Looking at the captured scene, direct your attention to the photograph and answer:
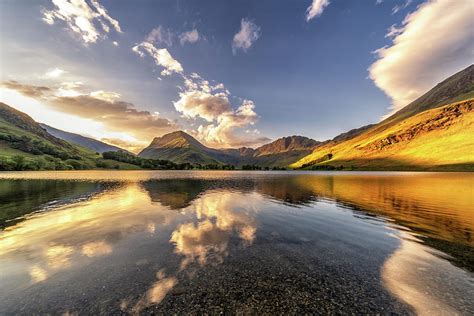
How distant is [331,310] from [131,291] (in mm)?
11164

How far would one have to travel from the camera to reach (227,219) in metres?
31.0

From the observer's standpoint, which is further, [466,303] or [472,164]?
[472,164]

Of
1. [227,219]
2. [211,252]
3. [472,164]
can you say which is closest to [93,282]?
[211,252]

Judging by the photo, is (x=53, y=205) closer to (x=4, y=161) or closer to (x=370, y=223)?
(x=370, y=223)

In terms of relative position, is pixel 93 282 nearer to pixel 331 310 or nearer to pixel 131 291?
pixel 131 291

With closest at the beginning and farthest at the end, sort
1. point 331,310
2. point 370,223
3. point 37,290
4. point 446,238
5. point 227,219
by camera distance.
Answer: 1. point 331,310
2. point 37,290
3. point 446,238
4. point 370,223
5. point 227,219

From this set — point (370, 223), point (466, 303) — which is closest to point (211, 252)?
point (466, 303)

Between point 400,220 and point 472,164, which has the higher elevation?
point 472,164

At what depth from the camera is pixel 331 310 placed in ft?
35.9

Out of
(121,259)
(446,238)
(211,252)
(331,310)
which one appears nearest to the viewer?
(331,310)

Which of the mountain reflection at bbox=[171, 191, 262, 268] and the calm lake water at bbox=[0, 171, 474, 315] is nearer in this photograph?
the calm lake water at bbox=[0, 171, 474, 315]

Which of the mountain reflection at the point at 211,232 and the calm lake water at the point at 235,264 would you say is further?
the mountain reflection at the point at 211,232

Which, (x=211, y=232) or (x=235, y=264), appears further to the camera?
(x=211, y=232)

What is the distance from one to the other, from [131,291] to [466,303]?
18.8 m
